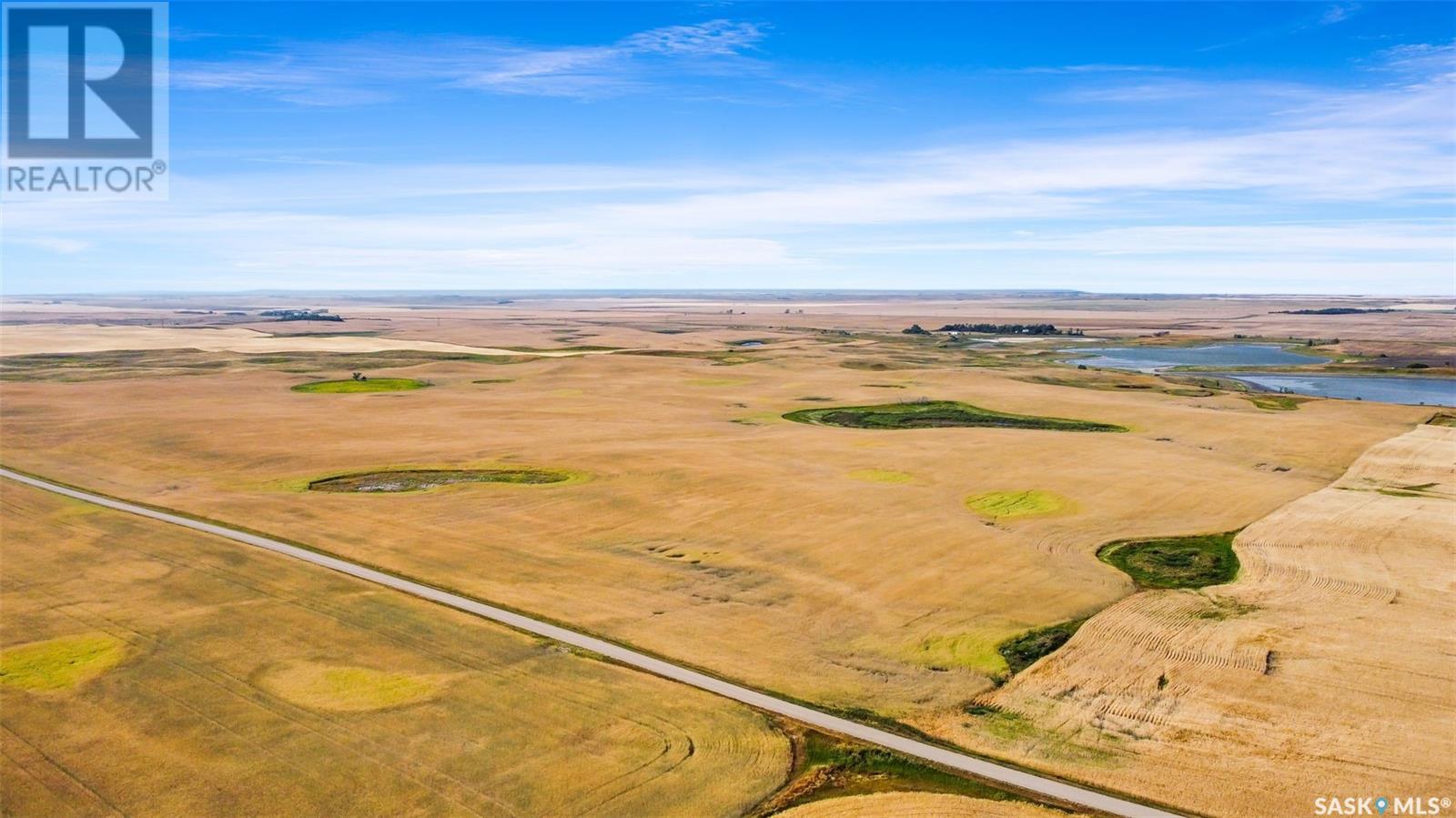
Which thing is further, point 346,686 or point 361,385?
point 361,385

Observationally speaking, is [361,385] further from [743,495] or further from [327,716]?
[327,716]

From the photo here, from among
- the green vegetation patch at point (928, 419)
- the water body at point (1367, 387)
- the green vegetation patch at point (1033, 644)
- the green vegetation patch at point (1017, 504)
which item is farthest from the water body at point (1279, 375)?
the green vegetation patch at point (1033, 644)

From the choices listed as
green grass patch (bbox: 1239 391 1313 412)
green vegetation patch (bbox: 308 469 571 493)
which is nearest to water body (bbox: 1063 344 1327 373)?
green grass patch (bbox: 1239 391 1313 412)

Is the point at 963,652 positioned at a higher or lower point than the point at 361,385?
lower

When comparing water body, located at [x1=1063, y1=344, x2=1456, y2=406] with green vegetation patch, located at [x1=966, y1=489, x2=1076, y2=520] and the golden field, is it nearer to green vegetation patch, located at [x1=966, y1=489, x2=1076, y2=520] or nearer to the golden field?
the golden field

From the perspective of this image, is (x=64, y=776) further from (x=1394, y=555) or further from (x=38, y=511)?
(x=1394, y=555)

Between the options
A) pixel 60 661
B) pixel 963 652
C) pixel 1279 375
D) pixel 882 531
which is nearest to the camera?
pixel 60 661

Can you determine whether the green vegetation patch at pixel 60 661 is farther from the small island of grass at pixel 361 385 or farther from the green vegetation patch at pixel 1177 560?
the small island of grass at pixel 361 385

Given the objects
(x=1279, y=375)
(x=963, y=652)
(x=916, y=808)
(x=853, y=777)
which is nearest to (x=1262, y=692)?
(x=963, y=652)
